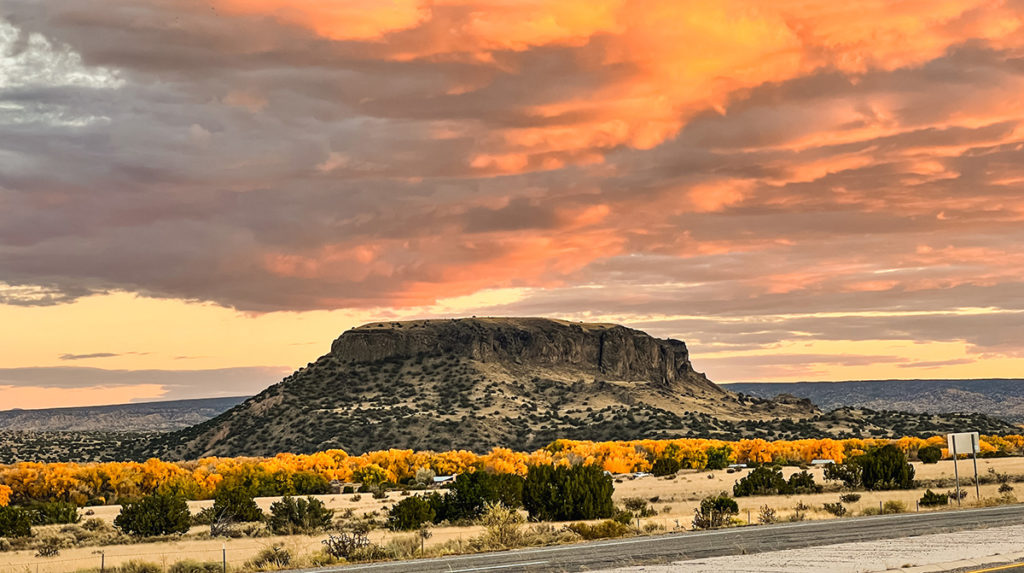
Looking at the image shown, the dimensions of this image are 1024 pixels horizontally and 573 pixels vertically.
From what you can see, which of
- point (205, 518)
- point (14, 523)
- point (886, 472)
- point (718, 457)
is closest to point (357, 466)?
point (718, 457)

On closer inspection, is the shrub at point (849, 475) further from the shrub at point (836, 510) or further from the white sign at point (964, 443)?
the shrub at point (836, 510)

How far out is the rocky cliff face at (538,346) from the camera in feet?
502

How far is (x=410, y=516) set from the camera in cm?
3884

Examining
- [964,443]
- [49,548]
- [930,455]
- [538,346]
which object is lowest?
[930,455]

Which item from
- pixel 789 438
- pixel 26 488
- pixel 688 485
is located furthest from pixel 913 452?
pixel 26 488

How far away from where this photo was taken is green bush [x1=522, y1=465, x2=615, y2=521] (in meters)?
40.6

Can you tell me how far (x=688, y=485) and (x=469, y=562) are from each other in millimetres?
40161

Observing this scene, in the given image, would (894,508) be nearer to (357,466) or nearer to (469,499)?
(469,499)

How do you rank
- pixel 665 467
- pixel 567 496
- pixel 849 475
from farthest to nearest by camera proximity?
pixel 665 467
pixel 849 475
pixel 567 496

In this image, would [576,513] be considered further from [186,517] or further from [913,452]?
[913,452]

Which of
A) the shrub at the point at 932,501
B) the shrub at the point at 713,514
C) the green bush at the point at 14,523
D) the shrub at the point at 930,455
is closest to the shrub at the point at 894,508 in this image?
the shrub at the point at 932,501

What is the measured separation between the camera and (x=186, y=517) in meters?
40.4

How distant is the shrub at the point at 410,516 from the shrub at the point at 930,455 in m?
47.1

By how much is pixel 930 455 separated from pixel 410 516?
49144 millimetres
